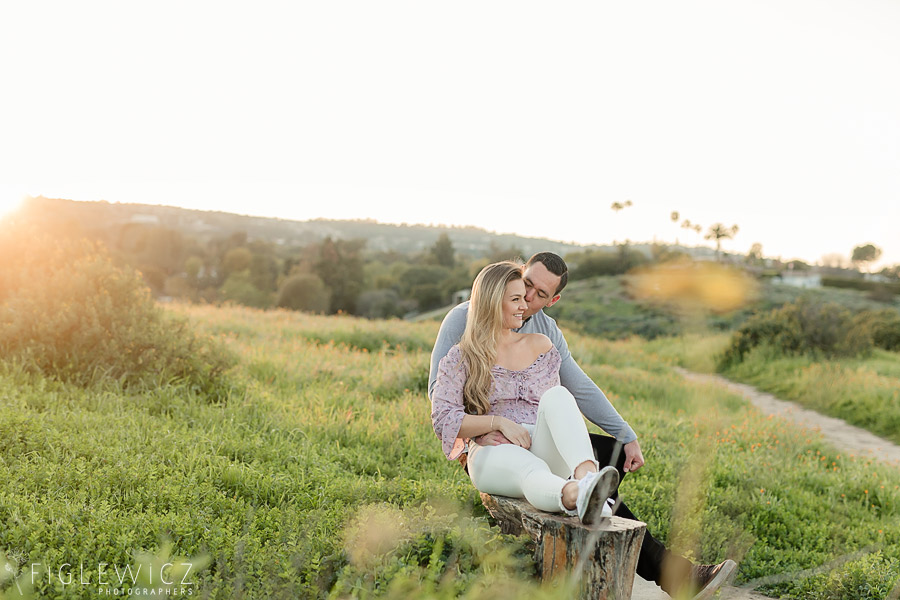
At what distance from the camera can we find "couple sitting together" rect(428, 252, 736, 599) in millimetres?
3445

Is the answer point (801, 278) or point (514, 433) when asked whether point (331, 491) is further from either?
point (801, 278)

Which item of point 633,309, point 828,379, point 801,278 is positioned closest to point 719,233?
point 801,278

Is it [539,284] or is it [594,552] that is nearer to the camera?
[594,552]

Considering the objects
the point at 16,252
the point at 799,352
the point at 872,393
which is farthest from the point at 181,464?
the point at 799,352

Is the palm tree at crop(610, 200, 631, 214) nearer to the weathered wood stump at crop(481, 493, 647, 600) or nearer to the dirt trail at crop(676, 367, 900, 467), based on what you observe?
the dirt trail at crop(676, 367, 900, 467)

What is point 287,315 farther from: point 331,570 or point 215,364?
point 331,570

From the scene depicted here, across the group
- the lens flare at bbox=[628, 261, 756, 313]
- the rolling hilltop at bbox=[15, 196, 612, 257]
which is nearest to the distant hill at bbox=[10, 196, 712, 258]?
the rolling hilltop at bbox=[15, 196, 612, 257]

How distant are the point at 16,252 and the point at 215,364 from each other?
9.09ft

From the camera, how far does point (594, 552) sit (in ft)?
10.4

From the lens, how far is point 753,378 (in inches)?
604

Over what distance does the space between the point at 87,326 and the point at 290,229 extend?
8170 cm

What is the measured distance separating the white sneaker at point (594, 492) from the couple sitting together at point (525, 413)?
0.02m

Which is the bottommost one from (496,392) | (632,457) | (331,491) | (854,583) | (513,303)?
(854,583)

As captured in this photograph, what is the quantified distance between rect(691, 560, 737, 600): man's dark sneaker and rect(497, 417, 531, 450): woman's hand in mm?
1236
